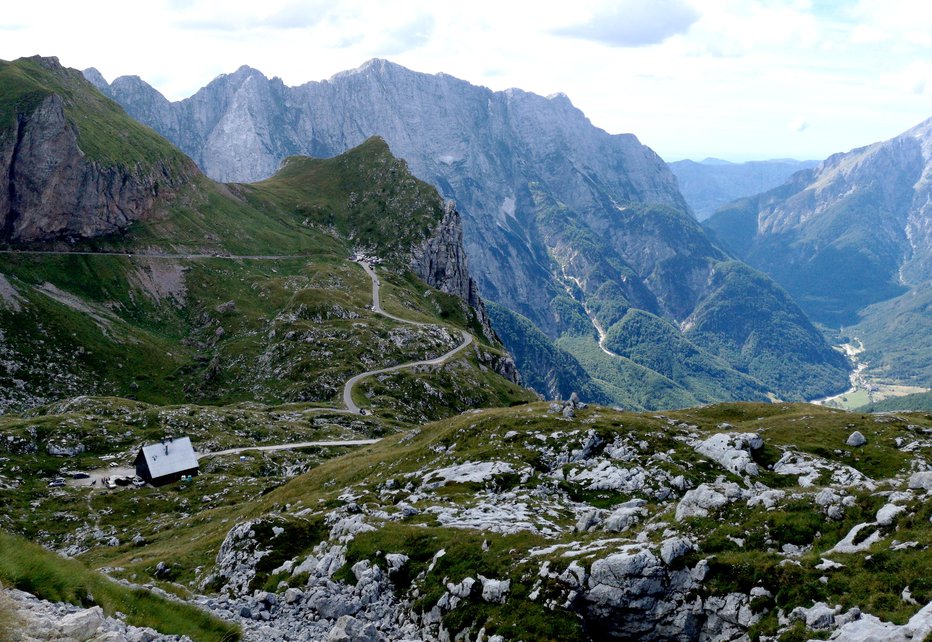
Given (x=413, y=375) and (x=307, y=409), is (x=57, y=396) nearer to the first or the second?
(x=307, y=409)

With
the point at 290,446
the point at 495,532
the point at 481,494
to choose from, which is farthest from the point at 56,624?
the point at 290,446

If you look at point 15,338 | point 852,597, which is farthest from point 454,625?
point 15,338

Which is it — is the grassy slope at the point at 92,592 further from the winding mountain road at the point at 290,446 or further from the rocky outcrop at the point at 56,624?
the winding mountain road at the point at 290,446

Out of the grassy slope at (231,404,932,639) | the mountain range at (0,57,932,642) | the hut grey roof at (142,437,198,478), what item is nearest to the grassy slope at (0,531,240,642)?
the mountain range at (0,57,932,642)

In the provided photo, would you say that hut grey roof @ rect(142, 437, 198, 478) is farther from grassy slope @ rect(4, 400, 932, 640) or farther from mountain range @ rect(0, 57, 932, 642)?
grassy slope @ rect(4, 400, 932, 640)

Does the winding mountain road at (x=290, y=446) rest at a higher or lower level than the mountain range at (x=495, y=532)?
lower

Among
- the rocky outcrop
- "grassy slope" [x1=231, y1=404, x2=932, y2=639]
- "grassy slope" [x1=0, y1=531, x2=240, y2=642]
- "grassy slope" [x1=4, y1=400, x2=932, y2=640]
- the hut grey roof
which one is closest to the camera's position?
the rocky outcrop

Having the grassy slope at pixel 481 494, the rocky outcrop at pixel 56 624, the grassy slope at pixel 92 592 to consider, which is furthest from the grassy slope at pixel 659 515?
the rocky outcrop at pixel 56 624

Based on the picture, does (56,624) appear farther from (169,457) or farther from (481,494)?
(169,457)

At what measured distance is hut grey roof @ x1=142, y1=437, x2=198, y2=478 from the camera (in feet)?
323

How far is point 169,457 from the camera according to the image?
100562mm

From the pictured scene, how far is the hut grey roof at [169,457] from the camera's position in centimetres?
9838

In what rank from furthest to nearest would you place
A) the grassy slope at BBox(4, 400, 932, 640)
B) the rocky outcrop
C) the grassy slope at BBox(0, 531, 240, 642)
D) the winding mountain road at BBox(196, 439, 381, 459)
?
the winding mountain road at BBox(196, 439, 381, 459) < the grassy slope at BBox(4, 400, 932, 640) < the grassy slope at BBox(0, 531, 240, 642) < the rocky outcrop

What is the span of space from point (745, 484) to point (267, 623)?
130 feet
